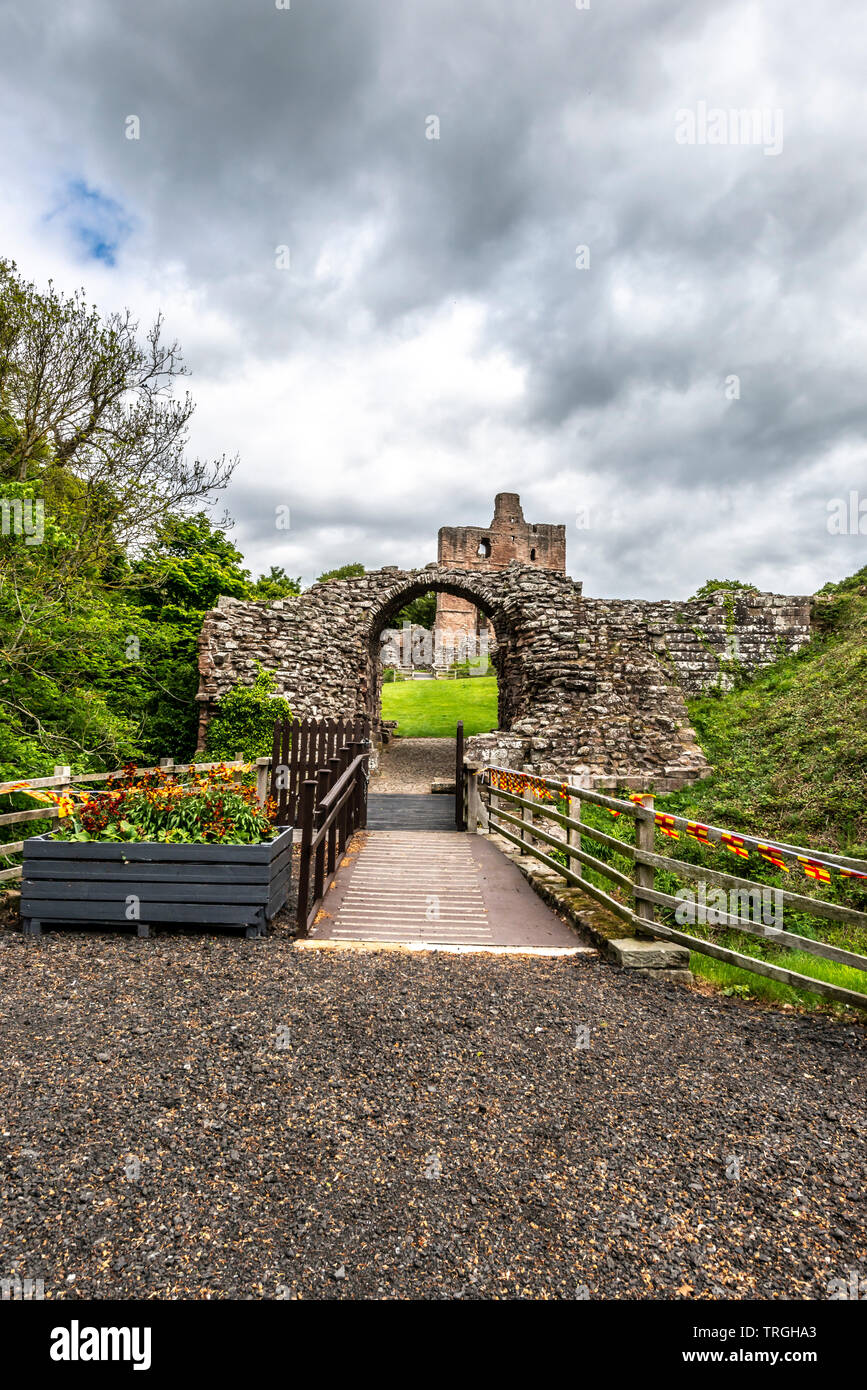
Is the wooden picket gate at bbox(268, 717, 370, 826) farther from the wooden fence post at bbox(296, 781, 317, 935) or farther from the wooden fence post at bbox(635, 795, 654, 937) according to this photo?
the wooden fence post at bbox(635, 795, 654, 937)

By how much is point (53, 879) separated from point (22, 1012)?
1.40 metres

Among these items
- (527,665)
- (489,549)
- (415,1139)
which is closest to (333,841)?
(415,1139)

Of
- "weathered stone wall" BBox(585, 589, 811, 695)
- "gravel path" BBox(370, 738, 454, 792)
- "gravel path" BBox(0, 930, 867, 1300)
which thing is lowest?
"gravel path" BBox(0, 930, 867, 1300)

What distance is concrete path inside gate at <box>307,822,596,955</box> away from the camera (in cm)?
486

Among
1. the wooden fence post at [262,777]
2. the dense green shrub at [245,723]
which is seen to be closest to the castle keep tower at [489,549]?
the dense green shrub at [245,723]

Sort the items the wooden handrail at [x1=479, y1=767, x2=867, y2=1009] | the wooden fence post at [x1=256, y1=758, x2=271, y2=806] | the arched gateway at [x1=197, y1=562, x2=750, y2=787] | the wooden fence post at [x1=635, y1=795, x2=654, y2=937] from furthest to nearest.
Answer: the arched gateway at [x1=197, y1=562, x2=750, y2=787] → the wooden fence post at [x1=256, y1=758, x2=271, y2=806] → the wooden fence post at [x1=635, y1=795, x2=654, y2=937] → the wooden handrail at [x1=479, y1=767, x2=867, y2=1009]

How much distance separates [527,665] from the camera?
1309 centimetres

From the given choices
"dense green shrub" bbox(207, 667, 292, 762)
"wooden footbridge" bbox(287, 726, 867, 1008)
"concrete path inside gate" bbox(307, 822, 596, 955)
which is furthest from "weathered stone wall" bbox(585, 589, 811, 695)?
"concrete path inside gate" bbox(307, 822, 596, 955)

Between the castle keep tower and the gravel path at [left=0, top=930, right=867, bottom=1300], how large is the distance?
30687mm

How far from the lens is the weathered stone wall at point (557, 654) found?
40.2 feet

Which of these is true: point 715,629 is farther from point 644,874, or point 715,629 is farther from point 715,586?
point 644,874

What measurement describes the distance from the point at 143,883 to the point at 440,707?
20366mm

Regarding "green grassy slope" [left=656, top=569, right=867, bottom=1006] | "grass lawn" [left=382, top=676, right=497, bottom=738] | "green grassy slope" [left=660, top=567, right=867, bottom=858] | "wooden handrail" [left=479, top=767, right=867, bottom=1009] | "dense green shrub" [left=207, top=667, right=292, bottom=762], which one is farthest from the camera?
"grass lawn" [left=382, top=676, right=497, bottom=738]
